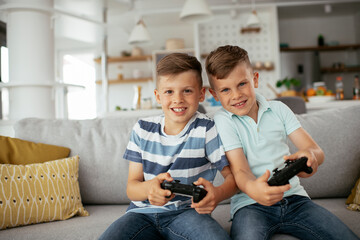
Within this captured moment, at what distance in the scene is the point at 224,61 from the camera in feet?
3.87

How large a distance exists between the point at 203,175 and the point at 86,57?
739 cm

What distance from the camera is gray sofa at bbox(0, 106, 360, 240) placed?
5.15 feet

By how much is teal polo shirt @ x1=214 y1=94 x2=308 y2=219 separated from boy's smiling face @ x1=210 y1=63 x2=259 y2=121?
0.05 m

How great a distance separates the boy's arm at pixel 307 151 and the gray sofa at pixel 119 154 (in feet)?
1.46

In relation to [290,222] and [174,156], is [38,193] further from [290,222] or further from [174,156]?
[290,222]

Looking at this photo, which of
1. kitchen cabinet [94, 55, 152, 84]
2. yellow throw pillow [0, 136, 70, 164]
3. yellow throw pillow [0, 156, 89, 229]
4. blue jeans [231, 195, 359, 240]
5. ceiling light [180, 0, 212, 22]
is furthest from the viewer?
kitchen cabinet [94, 55, 152, 84]

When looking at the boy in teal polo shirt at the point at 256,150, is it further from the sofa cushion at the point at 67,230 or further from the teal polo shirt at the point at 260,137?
the sofa cushion at the point at 67,230

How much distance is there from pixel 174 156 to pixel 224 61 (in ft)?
1.30

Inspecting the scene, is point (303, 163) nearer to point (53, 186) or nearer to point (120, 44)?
point (53, 186)

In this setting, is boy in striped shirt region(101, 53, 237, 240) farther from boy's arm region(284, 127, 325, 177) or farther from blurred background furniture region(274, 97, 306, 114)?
blurred background furniture region(274, 97, 306, 114)

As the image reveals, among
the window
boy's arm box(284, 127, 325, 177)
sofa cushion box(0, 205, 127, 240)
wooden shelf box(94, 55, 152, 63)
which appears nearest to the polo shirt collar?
boy's arm box(284, 127, 325, 177)

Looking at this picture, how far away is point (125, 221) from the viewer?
1114 mm

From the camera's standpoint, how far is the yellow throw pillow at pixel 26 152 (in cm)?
151

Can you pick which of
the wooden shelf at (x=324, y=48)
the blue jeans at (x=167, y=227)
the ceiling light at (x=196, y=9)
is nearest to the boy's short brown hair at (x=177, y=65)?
the blue jeans at (x=167, y=227)
